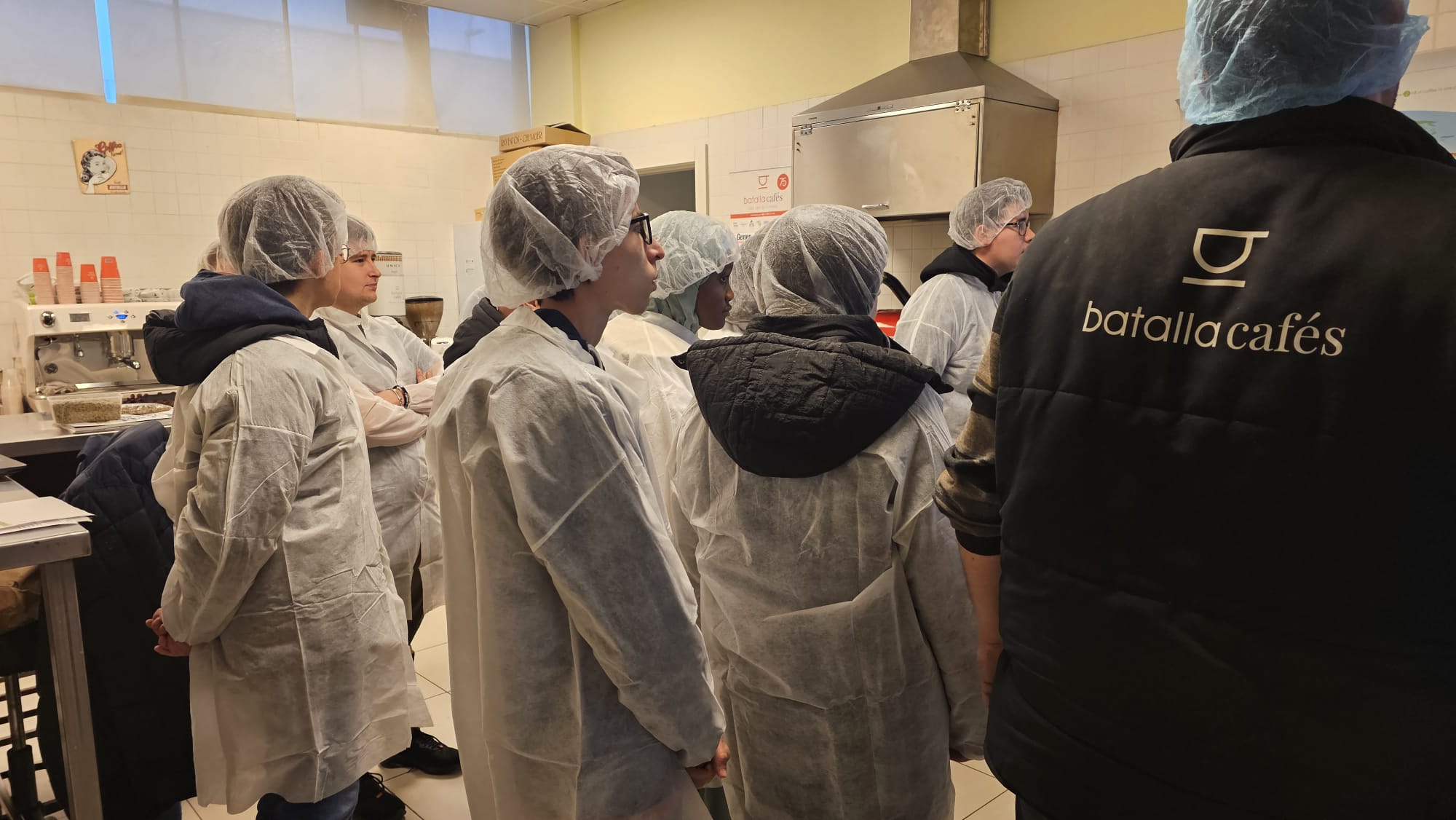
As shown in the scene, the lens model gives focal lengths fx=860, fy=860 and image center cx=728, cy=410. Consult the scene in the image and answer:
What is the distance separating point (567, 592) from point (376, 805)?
5.30 feet

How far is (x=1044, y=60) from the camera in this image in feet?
13.4

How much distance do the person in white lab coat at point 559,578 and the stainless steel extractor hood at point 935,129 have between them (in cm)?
296

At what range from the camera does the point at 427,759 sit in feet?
8.50

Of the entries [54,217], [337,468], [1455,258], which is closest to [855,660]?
[1455,258]

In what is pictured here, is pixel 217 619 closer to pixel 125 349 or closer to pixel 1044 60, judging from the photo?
pixel 125 349

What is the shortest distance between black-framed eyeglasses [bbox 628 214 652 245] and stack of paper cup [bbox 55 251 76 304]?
435 cm

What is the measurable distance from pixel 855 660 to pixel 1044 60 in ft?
11.7

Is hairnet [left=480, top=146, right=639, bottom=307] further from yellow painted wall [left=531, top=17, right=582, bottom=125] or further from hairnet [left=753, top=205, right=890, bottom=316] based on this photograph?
yellow painted wall [left=531, top=17, right=582, bottom=125]

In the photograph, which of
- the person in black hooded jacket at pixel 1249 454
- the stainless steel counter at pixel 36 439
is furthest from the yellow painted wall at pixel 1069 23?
the stainless steel counter at pixel 36 439

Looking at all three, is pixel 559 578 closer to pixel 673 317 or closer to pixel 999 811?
pixel 673 317

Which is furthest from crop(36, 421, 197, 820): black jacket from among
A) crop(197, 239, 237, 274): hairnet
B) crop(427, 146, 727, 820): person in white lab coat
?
crop(427, 146, 727, 820): person in white lab coat

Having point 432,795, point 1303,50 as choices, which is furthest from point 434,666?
point 1303,50

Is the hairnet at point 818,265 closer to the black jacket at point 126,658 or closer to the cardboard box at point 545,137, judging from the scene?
the black jacket at point 126,658

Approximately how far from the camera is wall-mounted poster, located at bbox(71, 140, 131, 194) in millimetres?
4973
